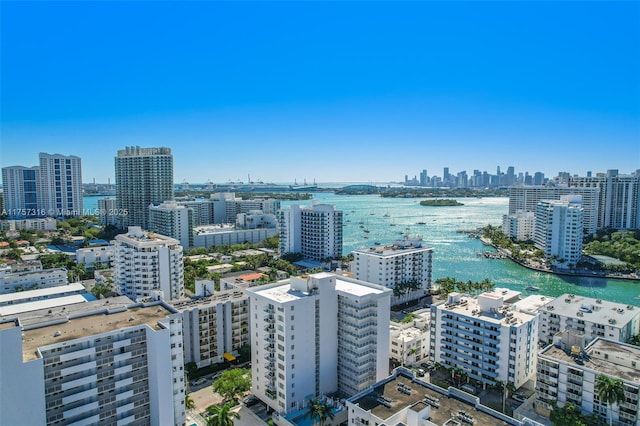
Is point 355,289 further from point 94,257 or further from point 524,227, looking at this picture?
point 524,227

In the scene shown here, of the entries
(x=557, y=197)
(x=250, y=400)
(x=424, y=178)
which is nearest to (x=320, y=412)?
(x=250, y=400)

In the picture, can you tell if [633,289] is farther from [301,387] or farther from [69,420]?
[69,420]

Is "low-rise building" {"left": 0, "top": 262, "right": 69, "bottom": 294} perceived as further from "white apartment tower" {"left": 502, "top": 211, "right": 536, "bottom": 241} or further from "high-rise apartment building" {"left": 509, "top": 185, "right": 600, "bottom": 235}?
"high-rise apartment building" {"left": 509, "top": 185, "right": 600, "bottom": 235}

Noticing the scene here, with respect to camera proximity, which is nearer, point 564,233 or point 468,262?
point 564,233

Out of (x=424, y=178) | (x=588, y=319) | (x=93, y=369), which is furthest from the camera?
(x=424, y=178)

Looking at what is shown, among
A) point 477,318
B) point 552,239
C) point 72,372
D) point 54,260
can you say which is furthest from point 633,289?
point 54,260
